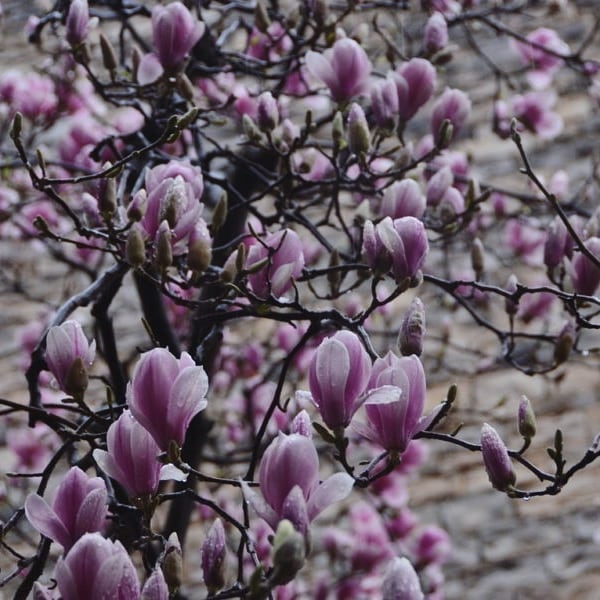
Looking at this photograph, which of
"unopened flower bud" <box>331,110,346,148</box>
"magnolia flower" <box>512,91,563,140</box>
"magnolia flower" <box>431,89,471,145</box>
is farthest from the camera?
"magnolia flower" <box>512,91,563,140</box>

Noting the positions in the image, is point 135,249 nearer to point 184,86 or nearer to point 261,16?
point 184,86

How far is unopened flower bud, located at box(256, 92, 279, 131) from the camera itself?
1.02 metres

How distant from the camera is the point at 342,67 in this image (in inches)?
41.3

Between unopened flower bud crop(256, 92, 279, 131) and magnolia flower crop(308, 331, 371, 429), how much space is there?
43 cm

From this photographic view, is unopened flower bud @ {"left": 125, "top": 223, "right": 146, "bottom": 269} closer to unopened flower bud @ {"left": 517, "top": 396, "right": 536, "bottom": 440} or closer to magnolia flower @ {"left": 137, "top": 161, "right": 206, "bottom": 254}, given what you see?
magnolia flower @ {"left": 137, "top": 161, "right": 206, "bottom": 254}

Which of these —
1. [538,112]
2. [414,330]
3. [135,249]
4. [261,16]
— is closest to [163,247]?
[135,249]

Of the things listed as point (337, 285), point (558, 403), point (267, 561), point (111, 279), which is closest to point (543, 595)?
point (558, 403)

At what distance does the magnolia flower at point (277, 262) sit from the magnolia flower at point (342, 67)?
285 mm

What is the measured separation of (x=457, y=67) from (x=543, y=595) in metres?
1.65

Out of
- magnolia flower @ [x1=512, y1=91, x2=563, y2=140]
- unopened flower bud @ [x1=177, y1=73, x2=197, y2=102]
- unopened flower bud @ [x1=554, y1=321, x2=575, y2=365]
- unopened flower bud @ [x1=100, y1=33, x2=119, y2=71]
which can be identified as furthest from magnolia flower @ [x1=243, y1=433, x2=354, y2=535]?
magnolia flower @ [x1=512, y1=91, x2=563, y2=140]

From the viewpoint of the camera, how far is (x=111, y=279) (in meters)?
0.94

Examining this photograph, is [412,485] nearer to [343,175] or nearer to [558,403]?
[558,403]

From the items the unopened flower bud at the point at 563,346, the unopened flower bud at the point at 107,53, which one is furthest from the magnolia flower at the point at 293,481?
the unopened flower bud at the point at 107,53

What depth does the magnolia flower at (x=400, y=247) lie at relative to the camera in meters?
0.79
